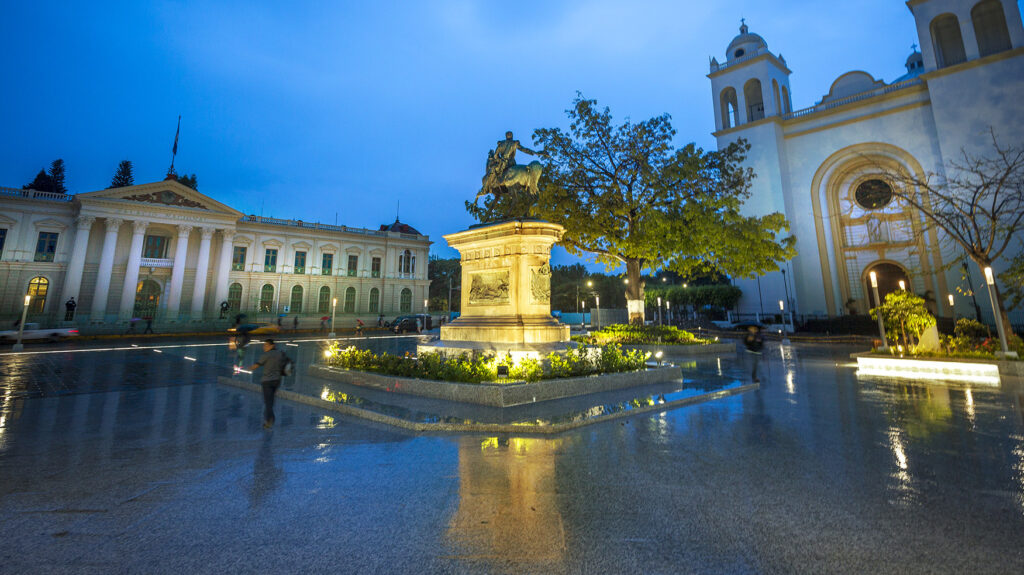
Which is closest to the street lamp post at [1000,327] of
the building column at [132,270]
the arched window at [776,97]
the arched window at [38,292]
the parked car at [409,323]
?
the arched window at [776,97]

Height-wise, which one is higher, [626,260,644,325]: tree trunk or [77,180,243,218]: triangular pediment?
[77,180,243,218]: triangular pediment

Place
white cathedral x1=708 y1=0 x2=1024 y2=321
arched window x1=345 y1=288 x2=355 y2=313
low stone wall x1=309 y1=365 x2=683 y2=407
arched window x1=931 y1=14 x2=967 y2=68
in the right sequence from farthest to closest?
1. arched window x1=345 y1=288 x2=355 y2=313
2. arched window x1=931 y1=14 x2=967 y2=68
3. white cathedral x1=708 y1=0 x2=1024 y2=321
4. low stone wall x1=309 y1=365 x2=683 y2=407

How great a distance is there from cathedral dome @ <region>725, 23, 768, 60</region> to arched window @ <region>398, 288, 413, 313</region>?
1704 inches

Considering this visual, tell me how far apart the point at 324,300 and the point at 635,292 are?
38.5m

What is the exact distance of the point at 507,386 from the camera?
6762mm

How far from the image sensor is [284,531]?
275 centimetres

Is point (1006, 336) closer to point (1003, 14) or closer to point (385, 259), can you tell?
point (1003, 14)

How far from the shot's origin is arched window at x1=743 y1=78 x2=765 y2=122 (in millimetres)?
36156

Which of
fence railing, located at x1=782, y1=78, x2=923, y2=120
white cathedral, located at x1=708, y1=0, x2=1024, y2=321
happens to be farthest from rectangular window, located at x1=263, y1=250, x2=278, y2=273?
fence railing, located at x1=782, y1=78, x2=923, y2=120

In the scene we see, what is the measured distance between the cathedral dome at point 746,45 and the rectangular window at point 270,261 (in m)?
51.5

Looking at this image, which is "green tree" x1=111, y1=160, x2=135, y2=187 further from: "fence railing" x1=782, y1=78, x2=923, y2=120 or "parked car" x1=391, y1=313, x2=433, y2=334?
"fence railing" x1=782, y1=78, x2=923, y2=120

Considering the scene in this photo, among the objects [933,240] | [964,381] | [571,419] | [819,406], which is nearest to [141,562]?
[571,419]

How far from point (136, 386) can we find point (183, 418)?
15.1ft

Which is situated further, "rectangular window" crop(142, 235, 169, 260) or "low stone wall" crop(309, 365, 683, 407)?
"rectangular window" crop(142, 235, 169, 260)
